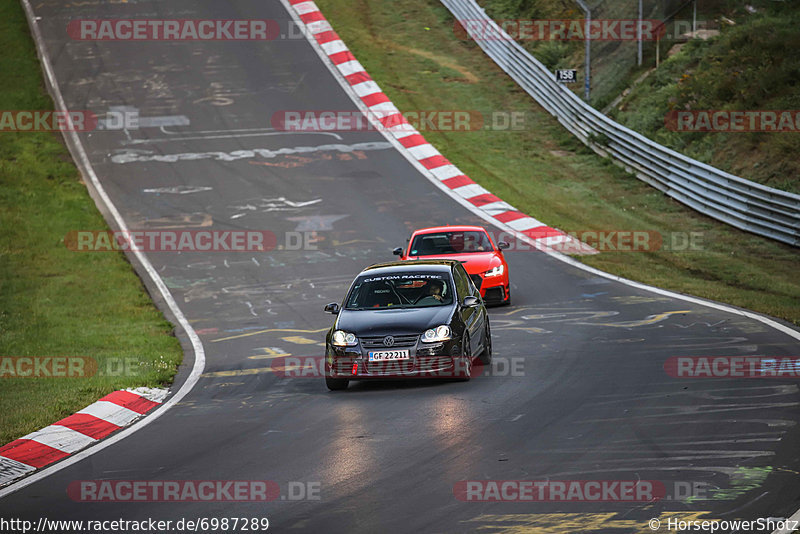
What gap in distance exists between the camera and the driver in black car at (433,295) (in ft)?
43.9

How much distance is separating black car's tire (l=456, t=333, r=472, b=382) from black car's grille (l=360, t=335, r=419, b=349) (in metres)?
0.62

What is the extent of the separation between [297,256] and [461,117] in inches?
527

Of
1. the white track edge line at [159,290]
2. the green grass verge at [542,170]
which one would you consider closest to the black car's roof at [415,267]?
the white track edge line at [159,290]

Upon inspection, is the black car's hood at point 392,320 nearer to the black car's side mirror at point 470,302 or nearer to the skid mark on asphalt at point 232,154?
the black car's side mirror at point 470,302

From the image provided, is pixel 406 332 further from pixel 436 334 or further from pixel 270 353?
pixel 270 353

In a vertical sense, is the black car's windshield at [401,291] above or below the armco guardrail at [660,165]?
below

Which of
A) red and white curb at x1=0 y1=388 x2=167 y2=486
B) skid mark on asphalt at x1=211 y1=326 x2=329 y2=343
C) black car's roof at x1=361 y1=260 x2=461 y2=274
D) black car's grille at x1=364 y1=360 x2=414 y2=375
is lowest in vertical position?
red and white curb at x1=0 y1=388 x2=167 y2=486

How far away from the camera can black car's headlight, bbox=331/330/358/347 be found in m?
12.5

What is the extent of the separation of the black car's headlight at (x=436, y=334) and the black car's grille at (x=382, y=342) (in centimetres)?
13

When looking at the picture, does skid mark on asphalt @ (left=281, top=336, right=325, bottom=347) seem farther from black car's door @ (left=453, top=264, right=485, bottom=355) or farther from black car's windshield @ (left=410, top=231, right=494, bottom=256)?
black car's windshield @ (left=410, top=231, right=494, bottom=256)

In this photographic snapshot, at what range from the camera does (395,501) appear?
7750mm

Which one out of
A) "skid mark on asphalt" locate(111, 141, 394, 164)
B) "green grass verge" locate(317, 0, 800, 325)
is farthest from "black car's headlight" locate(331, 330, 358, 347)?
"skid mark on asphalt" locate(111, 141, 394, 164)

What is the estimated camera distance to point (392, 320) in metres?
12.8

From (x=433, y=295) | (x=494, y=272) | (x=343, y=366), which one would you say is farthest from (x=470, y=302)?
(x=494, y=272)
